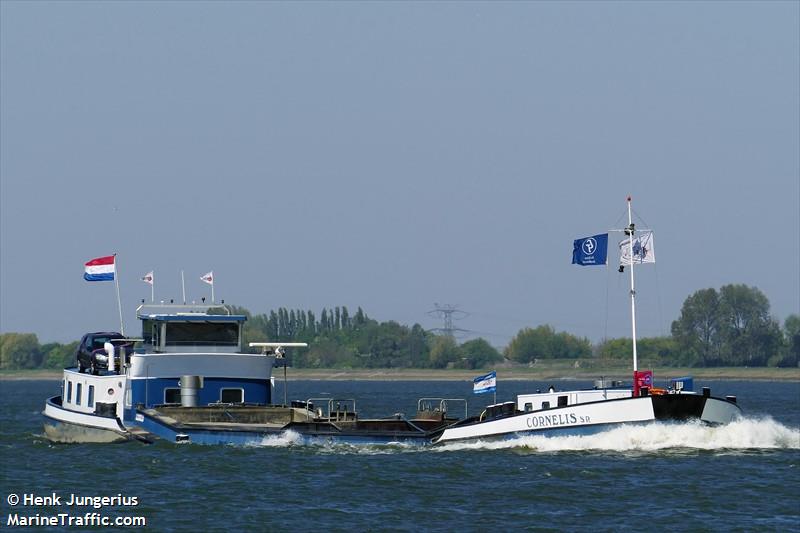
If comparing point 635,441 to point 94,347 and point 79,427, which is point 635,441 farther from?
point 94,347

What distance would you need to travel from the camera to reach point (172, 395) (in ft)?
189

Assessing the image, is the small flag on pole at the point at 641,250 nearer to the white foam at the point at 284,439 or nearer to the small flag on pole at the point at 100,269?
the white foam at the point at 284,439

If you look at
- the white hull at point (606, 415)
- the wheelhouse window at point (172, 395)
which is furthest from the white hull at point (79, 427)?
the white hull at point (606, 415)

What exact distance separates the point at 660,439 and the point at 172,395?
21133 mm

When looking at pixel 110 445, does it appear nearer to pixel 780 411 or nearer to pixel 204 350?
pixel 204 350

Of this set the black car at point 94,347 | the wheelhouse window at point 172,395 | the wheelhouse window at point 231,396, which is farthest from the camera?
the black car at point 94,347

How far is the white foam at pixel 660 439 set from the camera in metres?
48.0

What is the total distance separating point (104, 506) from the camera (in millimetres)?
39406

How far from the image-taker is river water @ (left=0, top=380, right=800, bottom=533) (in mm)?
36969

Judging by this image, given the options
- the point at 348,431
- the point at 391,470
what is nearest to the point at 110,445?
the point at 348,431

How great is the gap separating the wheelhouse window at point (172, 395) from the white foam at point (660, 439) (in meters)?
12.4

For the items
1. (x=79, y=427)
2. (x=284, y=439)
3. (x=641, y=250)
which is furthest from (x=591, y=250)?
(x=79, y=427)

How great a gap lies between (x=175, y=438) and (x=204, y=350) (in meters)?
6.77

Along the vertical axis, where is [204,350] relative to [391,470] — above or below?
above
